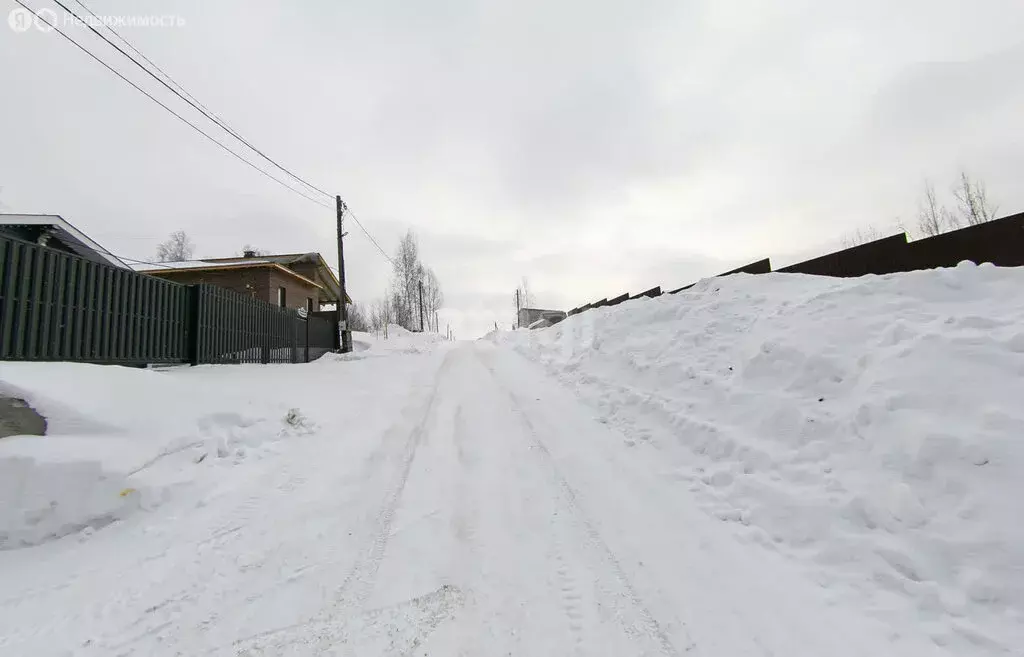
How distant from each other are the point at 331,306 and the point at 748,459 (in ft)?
135

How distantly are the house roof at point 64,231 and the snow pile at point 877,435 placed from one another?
16980 millimetres

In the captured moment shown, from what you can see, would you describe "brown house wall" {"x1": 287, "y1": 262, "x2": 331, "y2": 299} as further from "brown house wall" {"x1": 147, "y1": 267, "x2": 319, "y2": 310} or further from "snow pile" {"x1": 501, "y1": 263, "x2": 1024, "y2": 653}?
"snow pile" {"x1": 501, "y1": 263, "x2": 1024, "y2": 653}

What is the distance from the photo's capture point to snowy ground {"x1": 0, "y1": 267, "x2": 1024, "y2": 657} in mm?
2406

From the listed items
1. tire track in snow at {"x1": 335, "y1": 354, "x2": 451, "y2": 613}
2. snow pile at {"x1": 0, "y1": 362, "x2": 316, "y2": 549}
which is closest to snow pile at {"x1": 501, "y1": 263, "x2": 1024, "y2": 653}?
tire track in snow at {"x1": 335, "y1": 354, "x2": 451, "y2": 613}

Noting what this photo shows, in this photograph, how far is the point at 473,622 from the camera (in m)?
2.47

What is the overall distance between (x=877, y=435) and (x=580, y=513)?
277cm

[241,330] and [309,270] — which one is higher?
[309,270]

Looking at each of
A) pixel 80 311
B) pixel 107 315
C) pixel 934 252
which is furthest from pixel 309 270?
pixel 934 252

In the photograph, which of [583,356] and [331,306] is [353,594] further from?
[331,306]

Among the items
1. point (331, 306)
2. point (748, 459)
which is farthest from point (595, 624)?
point (331, 306)

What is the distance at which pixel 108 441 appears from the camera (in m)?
4.11

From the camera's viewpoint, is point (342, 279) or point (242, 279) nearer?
point (342, 279)

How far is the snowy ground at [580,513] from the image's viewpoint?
2.41 m

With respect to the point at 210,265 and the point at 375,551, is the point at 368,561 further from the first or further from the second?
the point at 210,265
